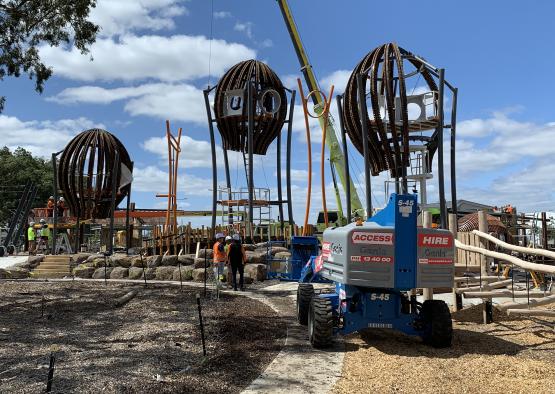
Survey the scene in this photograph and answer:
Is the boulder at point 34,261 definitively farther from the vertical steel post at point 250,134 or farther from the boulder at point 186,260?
the vertical steel post at point 250,134

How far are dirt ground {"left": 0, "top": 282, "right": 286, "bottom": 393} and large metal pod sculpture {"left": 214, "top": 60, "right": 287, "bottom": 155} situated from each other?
1464 centimetres

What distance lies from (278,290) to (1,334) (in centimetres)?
916

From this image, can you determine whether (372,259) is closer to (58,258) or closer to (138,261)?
(138,261)

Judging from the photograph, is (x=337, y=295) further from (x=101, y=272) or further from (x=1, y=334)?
(x=101, y=272)

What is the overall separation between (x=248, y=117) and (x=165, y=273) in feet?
31.0

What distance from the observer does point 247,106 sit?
2711cm

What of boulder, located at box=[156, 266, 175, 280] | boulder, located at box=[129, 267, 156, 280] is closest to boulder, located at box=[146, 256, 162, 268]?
boulder, located at box=[129, 267, 156, 280]

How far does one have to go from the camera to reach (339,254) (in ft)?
27.0

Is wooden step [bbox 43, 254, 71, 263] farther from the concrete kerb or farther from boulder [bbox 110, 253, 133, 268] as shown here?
the concrete kerb

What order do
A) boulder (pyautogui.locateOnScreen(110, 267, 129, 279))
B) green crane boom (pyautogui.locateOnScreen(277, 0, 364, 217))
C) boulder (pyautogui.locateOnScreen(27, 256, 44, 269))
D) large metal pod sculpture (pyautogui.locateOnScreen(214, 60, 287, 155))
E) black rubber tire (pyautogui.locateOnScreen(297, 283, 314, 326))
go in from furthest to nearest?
green crane boom (pyautogui.locateOnScreen(277, 0, 364, 217))
large metal pod sculpture (pyautogui.locateOnScreen(214, 60, 287, 155))
boulder (pyautogui.locateOnScreen(27, 256, 44, 269))
boulder (pyautogui.locateOnScreen(110, 267, 129, 279))
black rubber tire (pyautogui.locateOnScreen(297, 283, 314, 326))

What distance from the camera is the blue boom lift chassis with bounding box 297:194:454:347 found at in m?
7.77

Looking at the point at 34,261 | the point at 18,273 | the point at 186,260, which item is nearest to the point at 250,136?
the point at 186,260

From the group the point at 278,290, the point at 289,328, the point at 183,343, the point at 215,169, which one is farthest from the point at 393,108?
the point at 183,343

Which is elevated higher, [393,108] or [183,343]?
[393,108]
